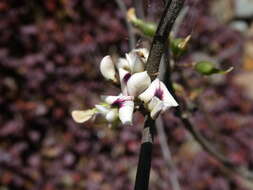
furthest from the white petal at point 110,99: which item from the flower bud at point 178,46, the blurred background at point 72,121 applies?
the blurred background at point 72,121

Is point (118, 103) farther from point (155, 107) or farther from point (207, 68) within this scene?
point (207, 68)

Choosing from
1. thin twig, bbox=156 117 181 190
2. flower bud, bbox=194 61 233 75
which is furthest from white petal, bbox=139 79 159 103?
thin twig, bbox=156 117 181 190

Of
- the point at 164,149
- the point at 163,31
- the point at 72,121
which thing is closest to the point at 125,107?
→ the point at 163,31

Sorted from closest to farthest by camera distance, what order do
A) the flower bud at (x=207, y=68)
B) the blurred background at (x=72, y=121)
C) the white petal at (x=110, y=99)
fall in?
the white petal at (x=110, y=99), the flower bud at (x=207, y=68), the blurred background at (x=72, y=121)

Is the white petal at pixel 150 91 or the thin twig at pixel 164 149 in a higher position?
the thin twig at pixel 164 149

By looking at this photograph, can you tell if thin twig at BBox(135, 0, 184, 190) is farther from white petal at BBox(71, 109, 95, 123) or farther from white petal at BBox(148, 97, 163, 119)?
white petal at BBox(71, 109, 95, 123)

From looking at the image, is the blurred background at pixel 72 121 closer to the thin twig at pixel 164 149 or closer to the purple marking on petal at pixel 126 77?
the thin twig at pixel 164 149

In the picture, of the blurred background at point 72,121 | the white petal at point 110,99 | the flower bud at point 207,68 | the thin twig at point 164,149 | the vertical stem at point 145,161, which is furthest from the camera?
the blurred background at point 72,121
